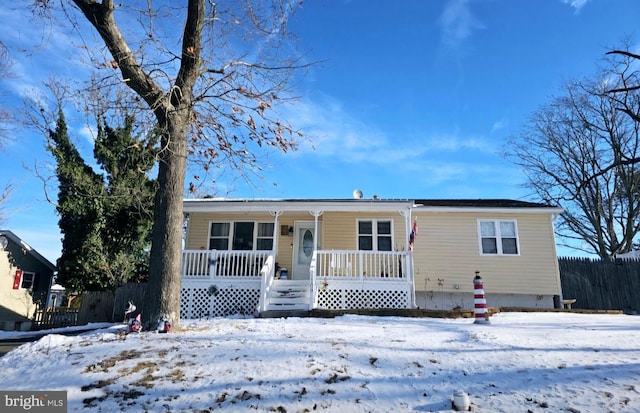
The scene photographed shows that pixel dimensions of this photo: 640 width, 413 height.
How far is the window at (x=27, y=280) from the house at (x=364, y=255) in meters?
11.2

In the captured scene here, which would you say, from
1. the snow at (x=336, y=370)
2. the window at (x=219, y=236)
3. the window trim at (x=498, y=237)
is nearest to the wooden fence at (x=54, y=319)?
the window at (x=219, y=236)

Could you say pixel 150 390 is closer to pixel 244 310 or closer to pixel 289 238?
pixel 244 310

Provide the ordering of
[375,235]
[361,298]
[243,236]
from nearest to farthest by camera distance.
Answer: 1. [361,298]
2. [375,235]
3. [243,236]

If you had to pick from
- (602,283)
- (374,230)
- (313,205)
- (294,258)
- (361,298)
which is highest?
(313,205)

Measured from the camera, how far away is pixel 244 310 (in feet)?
38.5

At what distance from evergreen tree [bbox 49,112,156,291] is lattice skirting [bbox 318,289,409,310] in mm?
8336

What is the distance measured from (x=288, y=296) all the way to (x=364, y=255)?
307 cm

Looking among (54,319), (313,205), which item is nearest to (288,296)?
(313,205)

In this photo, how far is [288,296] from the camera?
11609 millimetres

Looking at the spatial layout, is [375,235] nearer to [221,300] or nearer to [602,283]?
[221,300]

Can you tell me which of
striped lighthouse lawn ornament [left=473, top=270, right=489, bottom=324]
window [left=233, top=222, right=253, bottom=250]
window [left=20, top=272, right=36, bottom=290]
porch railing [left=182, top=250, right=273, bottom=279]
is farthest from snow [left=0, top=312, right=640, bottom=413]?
window [left=20, top=272, right=36, bottom=290]

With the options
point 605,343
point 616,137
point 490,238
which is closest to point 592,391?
point 605,343

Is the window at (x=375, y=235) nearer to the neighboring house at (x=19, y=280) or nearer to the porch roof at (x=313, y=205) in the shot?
the porch roof at (x=313, y=205)

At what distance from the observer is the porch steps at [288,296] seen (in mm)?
11034
